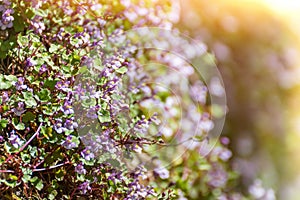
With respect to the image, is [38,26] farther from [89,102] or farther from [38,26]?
[89,102]

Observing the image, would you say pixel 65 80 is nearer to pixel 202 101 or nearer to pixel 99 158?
pixel 99 158

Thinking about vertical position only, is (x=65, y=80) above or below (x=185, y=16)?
below

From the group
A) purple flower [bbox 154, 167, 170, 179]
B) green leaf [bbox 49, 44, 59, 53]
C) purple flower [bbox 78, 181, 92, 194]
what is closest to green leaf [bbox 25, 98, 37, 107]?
green leaf [bbox 49, 44, 59, 53]

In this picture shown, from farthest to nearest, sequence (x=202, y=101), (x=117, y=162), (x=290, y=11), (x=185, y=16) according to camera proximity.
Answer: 1. (x=290, y=11)
2. (x=185, y=16)
3. (x=202, y=101)
4. (x=117, y=162)

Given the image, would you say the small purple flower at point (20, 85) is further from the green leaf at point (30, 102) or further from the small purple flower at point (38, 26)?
the small purple flower at point (38, 26)

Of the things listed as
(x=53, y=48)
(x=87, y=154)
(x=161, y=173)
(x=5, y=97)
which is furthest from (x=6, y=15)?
(x=161, y=173)

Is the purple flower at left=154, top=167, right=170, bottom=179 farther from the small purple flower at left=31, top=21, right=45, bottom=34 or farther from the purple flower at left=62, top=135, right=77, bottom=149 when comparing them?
the small purple flower at left=31, top=21, right=45, bottom=34

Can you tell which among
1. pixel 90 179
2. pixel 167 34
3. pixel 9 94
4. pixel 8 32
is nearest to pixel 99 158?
pixel 90 179
